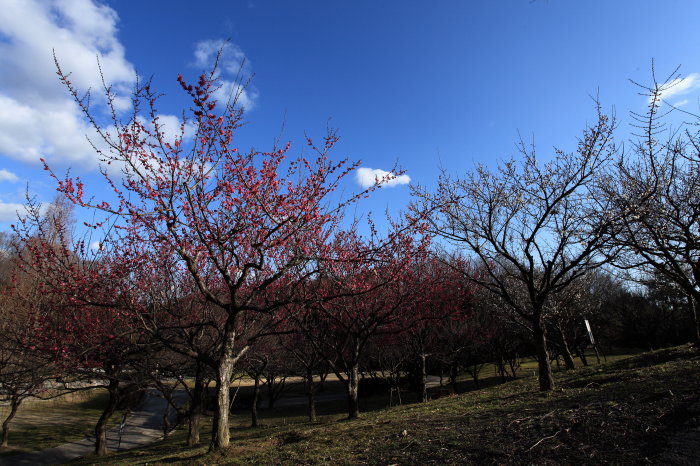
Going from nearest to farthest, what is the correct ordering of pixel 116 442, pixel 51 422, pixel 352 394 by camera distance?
1. pixel 352 394
2. pixel 116 442
3. pixel 51 422

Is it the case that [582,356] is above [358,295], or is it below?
below

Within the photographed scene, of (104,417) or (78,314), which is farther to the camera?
(104,417)

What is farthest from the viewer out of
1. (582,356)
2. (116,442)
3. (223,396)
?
(582,356)

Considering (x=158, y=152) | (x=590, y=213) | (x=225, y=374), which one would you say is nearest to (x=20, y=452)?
(x=225, y=374)

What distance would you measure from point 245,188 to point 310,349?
13.2 m

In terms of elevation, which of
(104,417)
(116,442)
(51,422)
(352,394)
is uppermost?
(352,394)

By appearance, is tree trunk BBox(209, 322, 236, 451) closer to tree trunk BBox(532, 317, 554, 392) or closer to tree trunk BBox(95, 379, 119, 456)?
tree trunk BBox(532, 317, 554, 392)

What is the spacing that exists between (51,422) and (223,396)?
23.3m

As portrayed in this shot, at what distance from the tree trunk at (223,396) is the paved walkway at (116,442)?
5.83 m

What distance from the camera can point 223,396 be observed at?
22.2 feet

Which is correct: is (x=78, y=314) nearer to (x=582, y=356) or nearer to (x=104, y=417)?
(x=104, y=417)

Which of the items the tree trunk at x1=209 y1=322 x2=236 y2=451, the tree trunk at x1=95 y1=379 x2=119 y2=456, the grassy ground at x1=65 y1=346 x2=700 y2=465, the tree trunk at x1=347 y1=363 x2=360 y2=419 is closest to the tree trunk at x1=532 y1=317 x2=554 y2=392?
the grassy ground at x1=65 y1=346 x2=700 y2=465

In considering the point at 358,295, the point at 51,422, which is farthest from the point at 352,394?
the point at 51,422

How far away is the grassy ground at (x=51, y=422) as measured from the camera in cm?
1778
